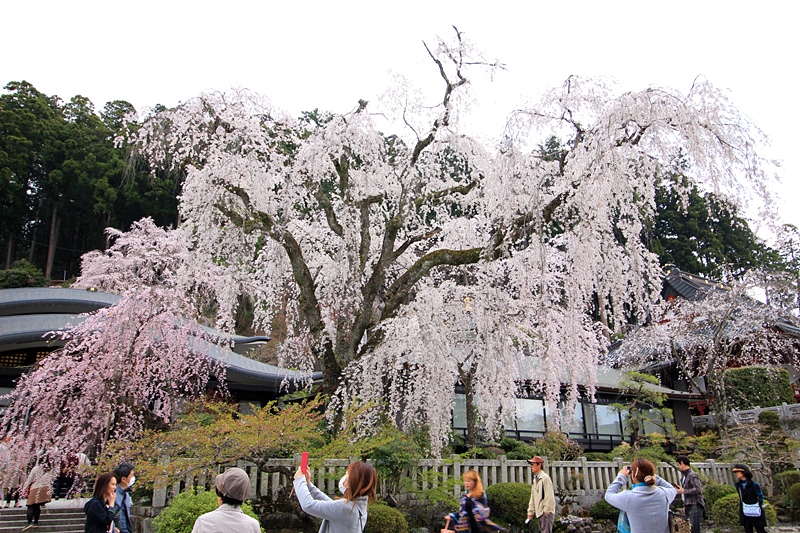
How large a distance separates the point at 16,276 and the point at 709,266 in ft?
139

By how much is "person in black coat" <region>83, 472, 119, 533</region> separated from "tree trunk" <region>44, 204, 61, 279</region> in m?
31.0

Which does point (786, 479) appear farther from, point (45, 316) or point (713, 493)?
point (45, 316)

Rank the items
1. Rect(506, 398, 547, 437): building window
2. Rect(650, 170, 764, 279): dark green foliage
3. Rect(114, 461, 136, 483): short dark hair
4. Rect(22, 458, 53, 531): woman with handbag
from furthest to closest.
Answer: Rect(650, 170, 764, 279): dark green foliage
Rect(506, 398, 547, 437): building window
Rect(22, 458, 53, 531): woman with handbag
Rect(114, 461, 136, 483): short dark hair

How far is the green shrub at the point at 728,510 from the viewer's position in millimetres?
10977

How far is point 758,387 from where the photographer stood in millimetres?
19766

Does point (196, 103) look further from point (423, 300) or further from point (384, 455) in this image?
point (384, 455)

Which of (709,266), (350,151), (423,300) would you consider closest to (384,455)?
(423,300)

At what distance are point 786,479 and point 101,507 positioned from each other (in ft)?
48.3

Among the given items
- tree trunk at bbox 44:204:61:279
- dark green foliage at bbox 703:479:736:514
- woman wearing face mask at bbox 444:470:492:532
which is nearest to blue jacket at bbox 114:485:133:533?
woman wearing face mask at bbox 444:470:492:532

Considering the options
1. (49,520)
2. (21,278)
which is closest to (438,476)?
(49,520)

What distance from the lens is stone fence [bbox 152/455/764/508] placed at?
803 cm

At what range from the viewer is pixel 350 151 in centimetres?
1109

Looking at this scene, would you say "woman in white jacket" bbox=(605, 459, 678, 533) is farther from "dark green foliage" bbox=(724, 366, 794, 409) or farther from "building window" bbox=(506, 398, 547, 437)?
"dark green foliage" bbox=(724, 366, 794, 409)

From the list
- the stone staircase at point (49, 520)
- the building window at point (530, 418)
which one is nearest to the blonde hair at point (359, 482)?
the stone staircase at point (49, 520)
